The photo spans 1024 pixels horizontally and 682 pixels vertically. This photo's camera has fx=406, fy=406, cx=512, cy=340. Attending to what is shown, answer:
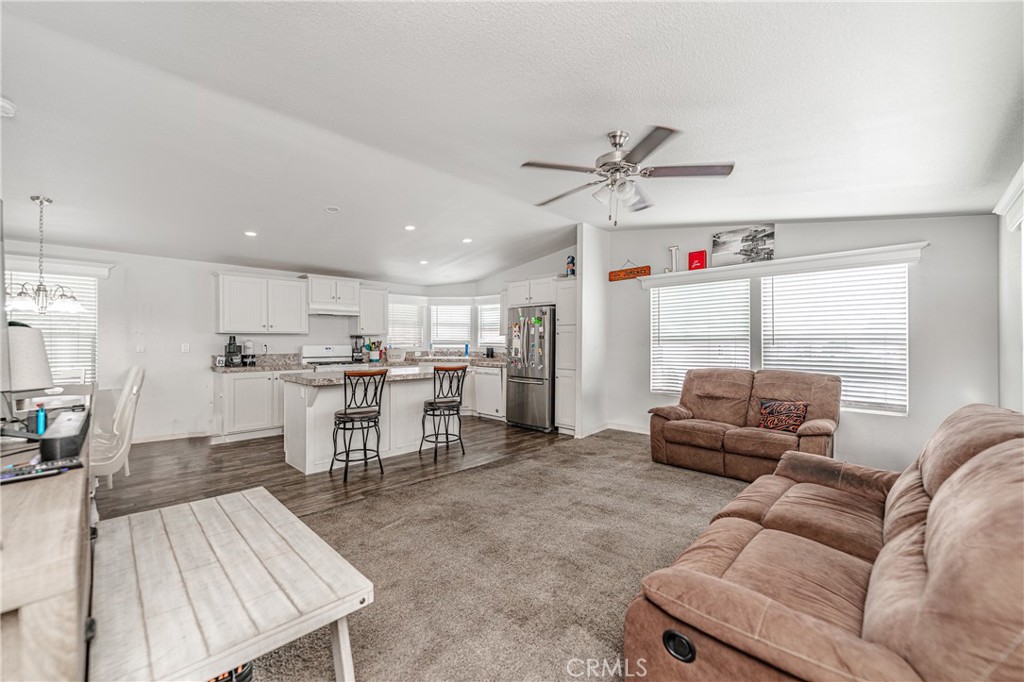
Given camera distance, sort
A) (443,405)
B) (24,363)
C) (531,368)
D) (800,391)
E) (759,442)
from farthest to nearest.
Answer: (531,368), (443,405), (800,391), (759,442), (24,363)

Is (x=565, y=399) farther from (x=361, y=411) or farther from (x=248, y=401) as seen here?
(x=248, y=401)

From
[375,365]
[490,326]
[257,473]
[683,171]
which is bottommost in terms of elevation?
[257,473]

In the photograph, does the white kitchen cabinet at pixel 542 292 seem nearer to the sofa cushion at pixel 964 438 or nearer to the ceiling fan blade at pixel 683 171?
the ceiling fan blade at pixel 683 171

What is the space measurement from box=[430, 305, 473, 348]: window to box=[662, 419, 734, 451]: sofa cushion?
16.0 feet

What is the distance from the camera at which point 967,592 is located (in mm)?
857

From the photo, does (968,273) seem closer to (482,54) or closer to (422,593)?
(482,54)

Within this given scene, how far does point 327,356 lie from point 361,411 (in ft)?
10.3

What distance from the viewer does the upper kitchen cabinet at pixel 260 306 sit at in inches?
220

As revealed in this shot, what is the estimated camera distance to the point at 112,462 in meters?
2.88

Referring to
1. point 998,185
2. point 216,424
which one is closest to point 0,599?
point 998,185

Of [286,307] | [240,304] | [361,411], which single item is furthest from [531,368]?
[240,304]

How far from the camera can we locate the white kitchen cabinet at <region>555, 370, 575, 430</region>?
564cm

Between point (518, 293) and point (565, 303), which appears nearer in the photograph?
point (565, 303)

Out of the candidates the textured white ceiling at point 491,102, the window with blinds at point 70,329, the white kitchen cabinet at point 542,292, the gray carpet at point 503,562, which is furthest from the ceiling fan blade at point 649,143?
the window with blinds at point 70,329
